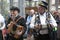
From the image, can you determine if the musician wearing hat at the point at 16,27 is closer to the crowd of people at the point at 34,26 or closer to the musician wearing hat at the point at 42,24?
the crowd of people at the point at 34,26

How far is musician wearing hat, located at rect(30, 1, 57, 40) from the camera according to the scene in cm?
612

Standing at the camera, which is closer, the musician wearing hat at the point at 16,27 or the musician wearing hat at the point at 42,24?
the musician wearing hat at the point at 16,27

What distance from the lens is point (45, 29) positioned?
6.11 m

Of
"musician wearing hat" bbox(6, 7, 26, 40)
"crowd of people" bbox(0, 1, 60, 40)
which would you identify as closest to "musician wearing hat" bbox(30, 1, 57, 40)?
"crowd of people" bbox(0, 1, 60, 40)

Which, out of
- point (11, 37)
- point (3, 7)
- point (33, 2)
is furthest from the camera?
point (33, 2)

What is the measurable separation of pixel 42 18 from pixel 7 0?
527 centimetres

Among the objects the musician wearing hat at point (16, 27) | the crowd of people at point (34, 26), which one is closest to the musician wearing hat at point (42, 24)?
the crowd of people at point (34, 26)

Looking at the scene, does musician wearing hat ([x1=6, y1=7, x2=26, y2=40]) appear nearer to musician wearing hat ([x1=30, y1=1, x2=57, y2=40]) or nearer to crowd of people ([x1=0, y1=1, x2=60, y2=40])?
crowd of people ([x1=0, y1=1, x2=60, y2=40])

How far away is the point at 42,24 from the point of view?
6141mm

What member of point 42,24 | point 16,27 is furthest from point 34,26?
point 16,27

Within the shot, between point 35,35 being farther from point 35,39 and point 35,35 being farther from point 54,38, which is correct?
point 54,38

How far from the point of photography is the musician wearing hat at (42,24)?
6125 mm

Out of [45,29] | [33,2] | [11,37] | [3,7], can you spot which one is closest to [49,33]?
[45,29]

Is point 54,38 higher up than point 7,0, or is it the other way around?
point 7,0
